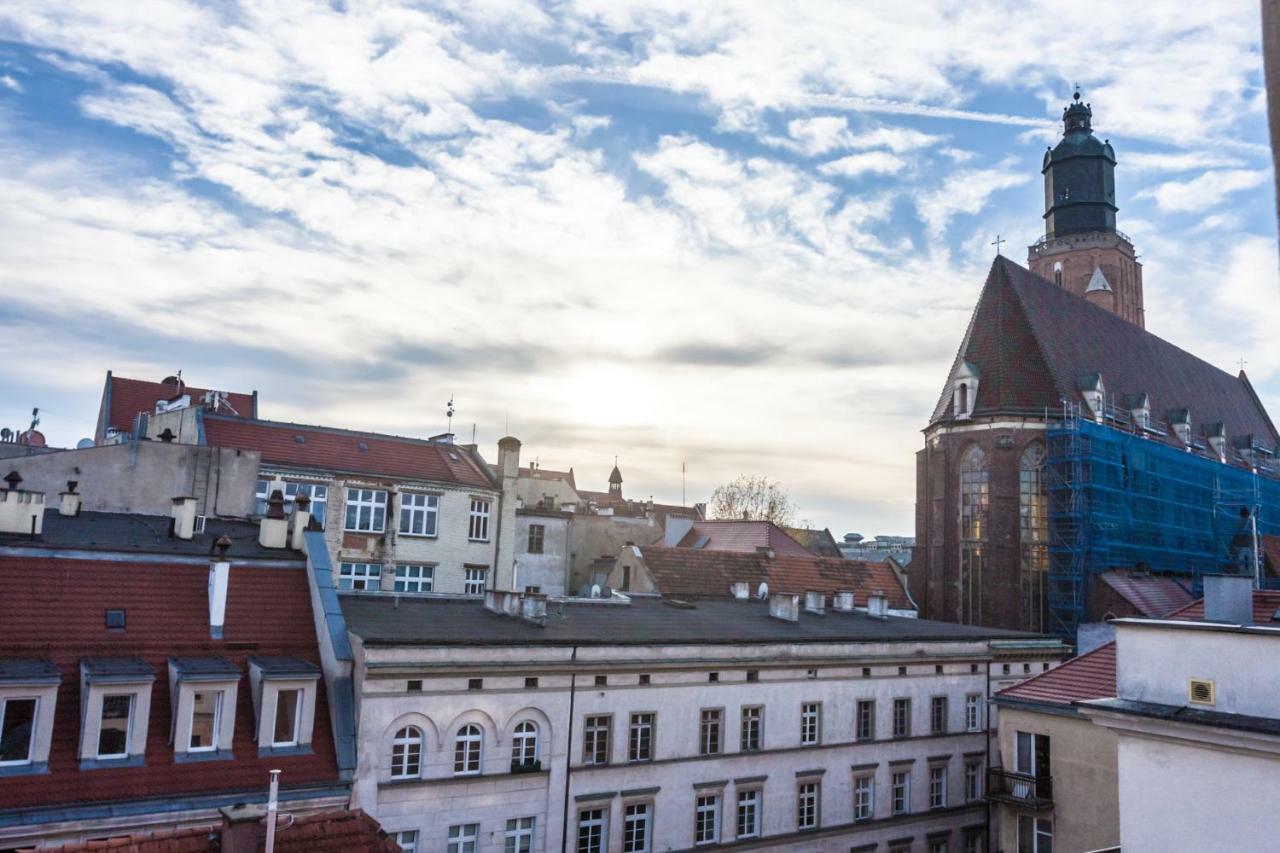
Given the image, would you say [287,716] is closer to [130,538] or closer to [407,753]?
[407,753]

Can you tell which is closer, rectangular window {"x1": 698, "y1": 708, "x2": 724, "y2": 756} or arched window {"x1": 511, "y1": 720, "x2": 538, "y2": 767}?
arched window {"x1": 511, "y1": 720, "x2": 538, "y2": 767}

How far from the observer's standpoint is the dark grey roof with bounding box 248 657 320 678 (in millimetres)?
21594

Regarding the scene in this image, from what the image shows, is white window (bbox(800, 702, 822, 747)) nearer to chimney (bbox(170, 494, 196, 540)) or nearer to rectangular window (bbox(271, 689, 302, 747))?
rectangular window (bbox(271, 689, 302, 747))

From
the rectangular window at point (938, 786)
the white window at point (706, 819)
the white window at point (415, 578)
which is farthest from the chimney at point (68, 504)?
the rectangular window at point (938, 786)

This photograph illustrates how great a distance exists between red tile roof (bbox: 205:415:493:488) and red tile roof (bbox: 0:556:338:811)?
18.9 metres

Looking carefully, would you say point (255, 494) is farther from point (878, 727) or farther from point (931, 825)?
point (931, 825)

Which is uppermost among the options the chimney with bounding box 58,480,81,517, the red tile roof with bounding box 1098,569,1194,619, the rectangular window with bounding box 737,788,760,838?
the chimney with bounding box 58,480,81,517

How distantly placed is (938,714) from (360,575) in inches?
948

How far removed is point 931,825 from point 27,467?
3412cm

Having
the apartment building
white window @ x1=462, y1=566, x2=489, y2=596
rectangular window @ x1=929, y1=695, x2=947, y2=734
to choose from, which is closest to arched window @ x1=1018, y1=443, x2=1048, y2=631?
the apartment building

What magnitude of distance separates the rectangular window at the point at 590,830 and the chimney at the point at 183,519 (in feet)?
42.8

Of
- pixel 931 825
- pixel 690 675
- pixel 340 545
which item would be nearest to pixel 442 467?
pixel 340 545

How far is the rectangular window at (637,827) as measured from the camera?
26.7 metres

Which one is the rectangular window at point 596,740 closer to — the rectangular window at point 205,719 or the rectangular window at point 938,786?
the rectangular window at point 205,719
